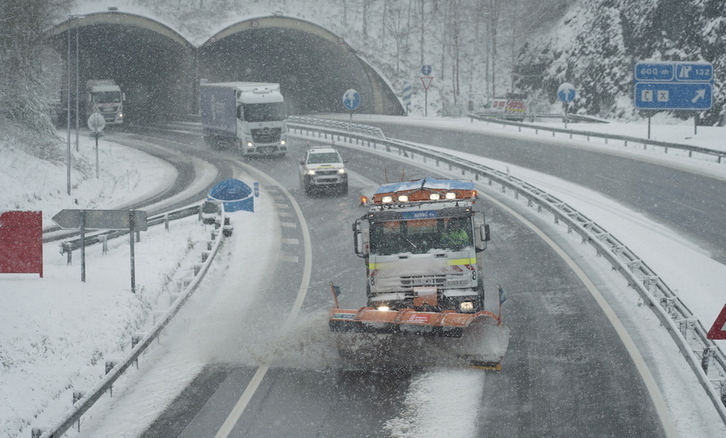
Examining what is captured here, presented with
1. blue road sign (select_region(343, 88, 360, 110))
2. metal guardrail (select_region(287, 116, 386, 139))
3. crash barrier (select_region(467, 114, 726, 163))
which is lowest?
crash barrier (select_region(467, 114, 726, 163))

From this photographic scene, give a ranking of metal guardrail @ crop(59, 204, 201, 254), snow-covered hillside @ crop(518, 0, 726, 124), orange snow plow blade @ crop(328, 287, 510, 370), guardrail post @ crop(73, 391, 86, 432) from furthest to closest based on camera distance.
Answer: snow-covered hillside @ crop(518, 0, 726, 124) → metal guardrail @ crop(59, 204, 201, 254) → orange snow plow blade @ crop(328, 287, 510, 370) → guardrail post @ crop(73, 391, 86, 432)

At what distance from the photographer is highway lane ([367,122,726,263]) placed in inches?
1002

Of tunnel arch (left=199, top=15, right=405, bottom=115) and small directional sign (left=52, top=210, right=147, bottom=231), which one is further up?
tunnel arch (left=199, top=15, right=405, bottom=115)

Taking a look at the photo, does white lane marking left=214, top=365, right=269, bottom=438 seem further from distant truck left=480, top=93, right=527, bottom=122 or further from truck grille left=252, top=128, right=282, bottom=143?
distant truck left=480, top=93, right=527, bottom=122

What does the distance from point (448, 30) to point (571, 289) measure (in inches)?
2713

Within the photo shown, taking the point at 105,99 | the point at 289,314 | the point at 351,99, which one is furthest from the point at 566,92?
the point at 289,314

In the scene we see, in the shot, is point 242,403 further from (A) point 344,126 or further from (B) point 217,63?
(B) point 217,63

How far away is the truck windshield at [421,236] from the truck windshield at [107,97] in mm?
51300

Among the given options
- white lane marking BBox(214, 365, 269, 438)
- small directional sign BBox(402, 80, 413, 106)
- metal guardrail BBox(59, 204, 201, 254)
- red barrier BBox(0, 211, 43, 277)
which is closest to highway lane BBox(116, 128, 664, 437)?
white lane marking BBox(214, 365, 269, 438)

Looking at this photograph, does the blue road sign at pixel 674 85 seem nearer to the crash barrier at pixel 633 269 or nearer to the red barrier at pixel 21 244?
the crash barrier at pixel 633 269

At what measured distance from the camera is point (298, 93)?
7700 cm

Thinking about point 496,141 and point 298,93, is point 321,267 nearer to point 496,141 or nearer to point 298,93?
point 496,141

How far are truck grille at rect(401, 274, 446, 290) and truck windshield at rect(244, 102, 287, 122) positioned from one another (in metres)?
28.8

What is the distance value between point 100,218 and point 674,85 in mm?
25096
